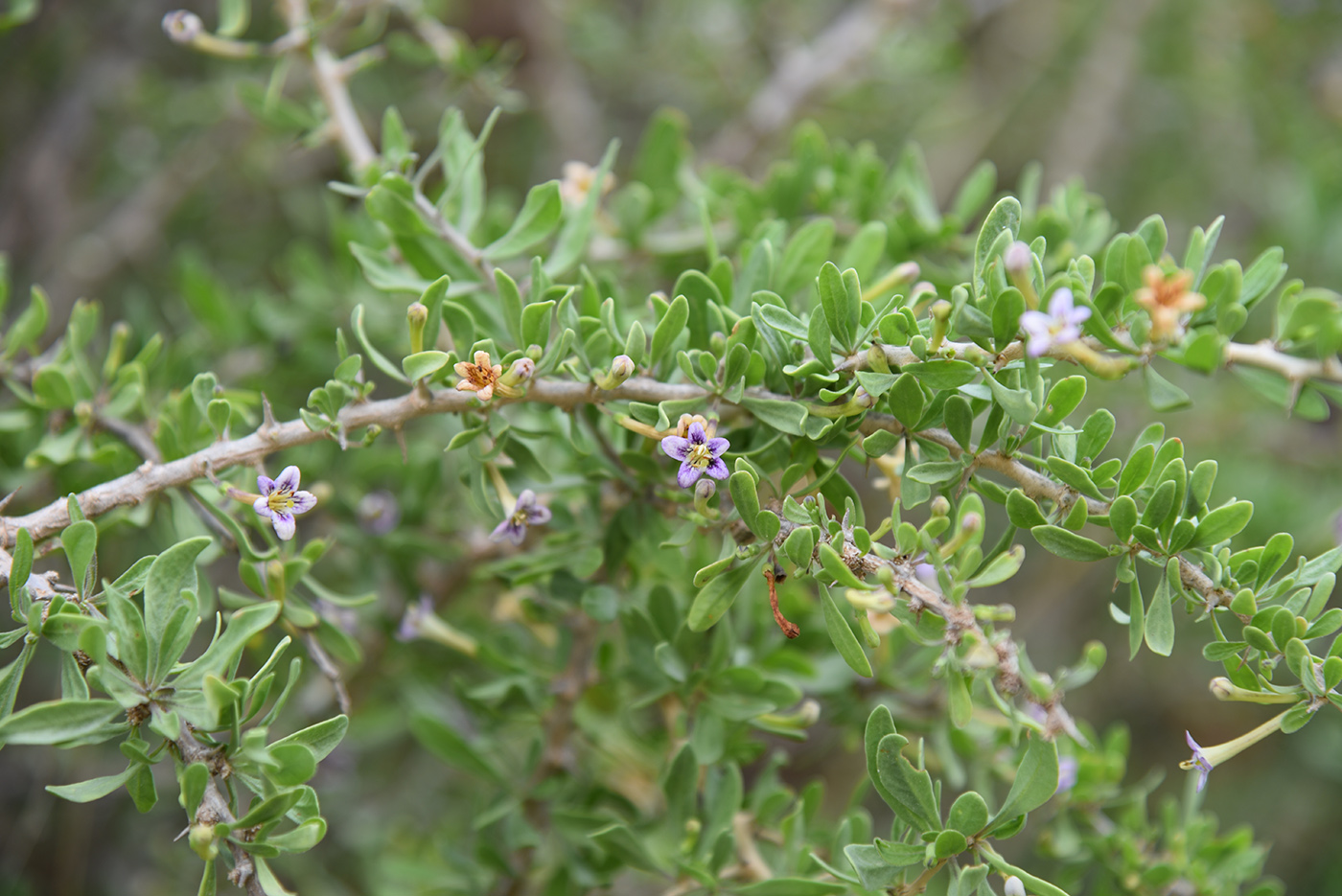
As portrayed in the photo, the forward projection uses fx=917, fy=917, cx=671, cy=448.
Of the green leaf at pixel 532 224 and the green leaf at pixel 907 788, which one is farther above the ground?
the green leaf at pixel 532 224

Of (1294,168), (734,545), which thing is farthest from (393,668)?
(1294,168)

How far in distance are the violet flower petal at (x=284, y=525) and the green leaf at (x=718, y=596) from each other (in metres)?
0.44

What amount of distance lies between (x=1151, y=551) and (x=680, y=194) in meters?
1.25

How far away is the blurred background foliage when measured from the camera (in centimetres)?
187

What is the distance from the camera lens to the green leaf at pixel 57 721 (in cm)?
83

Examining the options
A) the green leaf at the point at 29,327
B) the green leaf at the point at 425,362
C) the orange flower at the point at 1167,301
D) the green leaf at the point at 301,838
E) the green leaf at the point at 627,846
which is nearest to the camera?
the orange flower at the point at 1167,301

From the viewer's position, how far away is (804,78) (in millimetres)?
2523

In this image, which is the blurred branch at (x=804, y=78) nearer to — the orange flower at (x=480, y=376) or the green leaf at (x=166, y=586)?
the orange flower at (x=480, y=376)

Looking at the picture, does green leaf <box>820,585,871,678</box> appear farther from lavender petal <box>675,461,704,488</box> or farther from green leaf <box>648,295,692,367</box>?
green leaf <box>648,295,692,367</box>

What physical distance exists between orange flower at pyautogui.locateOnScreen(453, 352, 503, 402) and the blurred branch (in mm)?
1753

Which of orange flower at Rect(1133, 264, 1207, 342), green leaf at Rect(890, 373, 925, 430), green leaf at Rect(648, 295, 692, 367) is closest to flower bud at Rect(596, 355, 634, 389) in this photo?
green leaf at Rect(648, 295, 692, 367)

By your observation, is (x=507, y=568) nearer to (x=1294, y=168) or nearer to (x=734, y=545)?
(x=734, y=545)

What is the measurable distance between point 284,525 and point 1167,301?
91 cm

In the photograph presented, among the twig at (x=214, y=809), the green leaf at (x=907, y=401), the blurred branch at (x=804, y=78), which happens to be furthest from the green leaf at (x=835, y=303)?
the blurred branch at (x=804, y=78)
